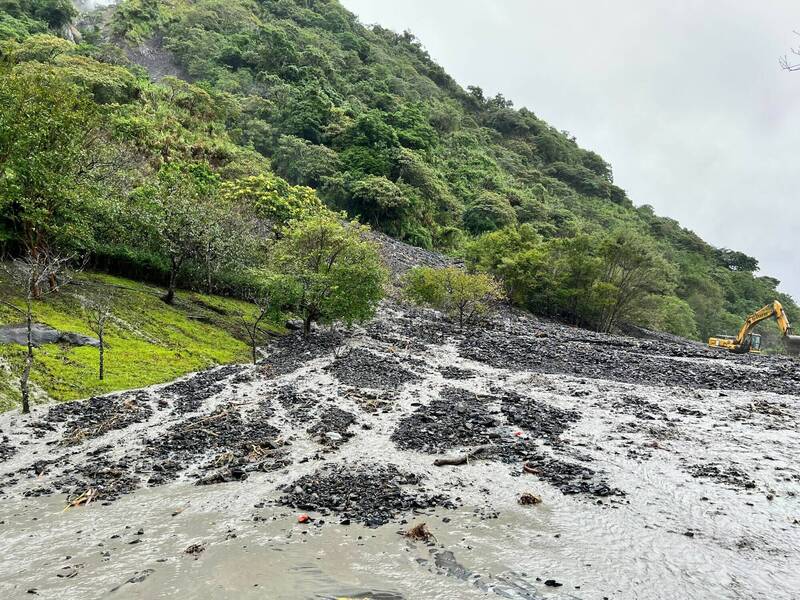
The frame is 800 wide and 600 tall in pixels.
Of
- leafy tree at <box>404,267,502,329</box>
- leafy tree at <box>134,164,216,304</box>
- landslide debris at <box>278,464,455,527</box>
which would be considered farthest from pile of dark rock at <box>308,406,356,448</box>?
leafy tree at <box>404,267,502,329</box>

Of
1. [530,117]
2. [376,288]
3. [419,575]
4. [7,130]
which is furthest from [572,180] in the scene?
[419,575]

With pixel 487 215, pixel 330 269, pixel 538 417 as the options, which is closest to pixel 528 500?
pixel 538 417

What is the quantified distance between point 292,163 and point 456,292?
45508 millimetres

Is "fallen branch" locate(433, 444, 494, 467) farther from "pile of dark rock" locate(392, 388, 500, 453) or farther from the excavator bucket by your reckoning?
the excavator bucket

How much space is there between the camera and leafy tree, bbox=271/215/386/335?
34094 millimetres

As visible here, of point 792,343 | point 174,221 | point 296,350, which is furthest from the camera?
point 792,343

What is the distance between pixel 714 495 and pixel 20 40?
10691 centimetres

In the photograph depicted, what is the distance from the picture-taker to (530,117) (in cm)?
17850

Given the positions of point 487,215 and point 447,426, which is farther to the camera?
point 487,215

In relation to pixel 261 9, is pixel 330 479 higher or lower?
lower

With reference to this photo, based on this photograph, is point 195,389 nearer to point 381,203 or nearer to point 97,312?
point 97,312

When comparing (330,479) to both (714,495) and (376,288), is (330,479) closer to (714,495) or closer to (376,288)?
(714,495)

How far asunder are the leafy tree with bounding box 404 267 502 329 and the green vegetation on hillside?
17083 millimetres

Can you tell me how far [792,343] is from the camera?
50938mm
